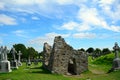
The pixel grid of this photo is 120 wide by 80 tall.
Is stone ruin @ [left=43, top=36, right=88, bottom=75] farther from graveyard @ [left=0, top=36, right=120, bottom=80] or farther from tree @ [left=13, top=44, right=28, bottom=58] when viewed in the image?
tree @ [left=13, top=44, right=28, bottom=58]

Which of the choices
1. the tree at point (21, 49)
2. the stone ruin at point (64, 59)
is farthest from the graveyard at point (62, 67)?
the tree at point (21, 49)

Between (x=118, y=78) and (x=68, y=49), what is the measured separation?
9045 millimetres

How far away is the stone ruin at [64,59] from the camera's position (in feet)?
115

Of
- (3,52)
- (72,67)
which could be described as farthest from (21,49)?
(3,52)

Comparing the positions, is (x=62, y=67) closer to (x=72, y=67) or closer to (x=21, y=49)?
(x=72, y=67)

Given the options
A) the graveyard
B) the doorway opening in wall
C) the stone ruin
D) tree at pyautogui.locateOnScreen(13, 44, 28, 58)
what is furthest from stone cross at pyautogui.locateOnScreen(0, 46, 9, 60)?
tree at pyautogui.locateOnScreen(13, 44, 28, 58)

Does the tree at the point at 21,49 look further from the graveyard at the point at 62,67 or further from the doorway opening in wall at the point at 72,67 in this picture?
the doorway opening in wall at the point at 72,67

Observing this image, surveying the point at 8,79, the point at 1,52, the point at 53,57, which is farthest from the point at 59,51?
the point at 8,79

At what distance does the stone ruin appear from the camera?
35.1m

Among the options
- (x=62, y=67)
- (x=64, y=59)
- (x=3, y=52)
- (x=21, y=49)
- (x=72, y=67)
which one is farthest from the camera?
(x=21, y=49)

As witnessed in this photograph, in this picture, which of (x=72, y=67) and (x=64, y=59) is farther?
(x=72, y=67)

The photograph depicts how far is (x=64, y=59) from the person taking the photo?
36.0 metres

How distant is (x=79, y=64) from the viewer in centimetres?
3866

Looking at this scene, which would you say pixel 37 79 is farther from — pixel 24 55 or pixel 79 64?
pixel 24 55
